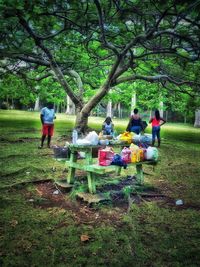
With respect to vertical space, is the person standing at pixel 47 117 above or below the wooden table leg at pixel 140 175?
above

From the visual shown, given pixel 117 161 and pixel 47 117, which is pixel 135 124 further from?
pixel 117 161

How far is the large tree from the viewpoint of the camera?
8992 mm

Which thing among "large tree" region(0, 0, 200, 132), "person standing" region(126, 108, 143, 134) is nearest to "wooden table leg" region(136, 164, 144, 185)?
"large tree" region(0, 0, 200, 132)

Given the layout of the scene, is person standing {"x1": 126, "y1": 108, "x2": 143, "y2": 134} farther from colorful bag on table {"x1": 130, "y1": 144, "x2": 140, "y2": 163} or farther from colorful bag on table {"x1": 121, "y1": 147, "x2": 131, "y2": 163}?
colorful bag on table {"x1": 121, "y1": 147, "x2": 131, "y2": 163}

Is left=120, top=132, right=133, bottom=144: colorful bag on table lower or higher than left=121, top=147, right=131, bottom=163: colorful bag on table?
higher

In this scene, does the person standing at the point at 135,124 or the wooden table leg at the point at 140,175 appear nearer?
the wooden table leg at the point at 140,175

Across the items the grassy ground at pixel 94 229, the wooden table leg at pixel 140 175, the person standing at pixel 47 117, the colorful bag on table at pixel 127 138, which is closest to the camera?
the grassy ground at pixel 94 229

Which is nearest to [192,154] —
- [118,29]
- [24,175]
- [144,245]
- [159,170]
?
[159,170]

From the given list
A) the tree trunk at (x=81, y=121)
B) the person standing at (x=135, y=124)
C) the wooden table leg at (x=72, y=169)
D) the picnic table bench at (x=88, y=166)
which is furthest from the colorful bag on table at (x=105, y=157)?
the tree trunk at (x=81, y=121)

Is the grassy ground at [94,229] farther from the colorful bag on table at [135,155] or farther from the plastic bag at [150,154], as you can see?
the colorful bag on table at [135,155]

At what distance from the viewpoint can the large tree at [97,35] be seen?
29.5 ft

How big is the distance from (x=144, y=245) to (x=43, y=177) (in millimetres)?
4502

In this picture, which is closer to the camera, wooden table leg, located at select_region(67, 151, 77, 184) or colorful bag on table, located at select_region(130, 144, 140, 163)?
wooden table leg, located at select_region(67, 151, 77, 184)

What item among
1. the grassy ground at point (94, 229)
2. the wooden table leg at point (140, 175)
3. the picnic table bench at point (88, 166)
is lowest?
the grassy ground at point (94, 229)
